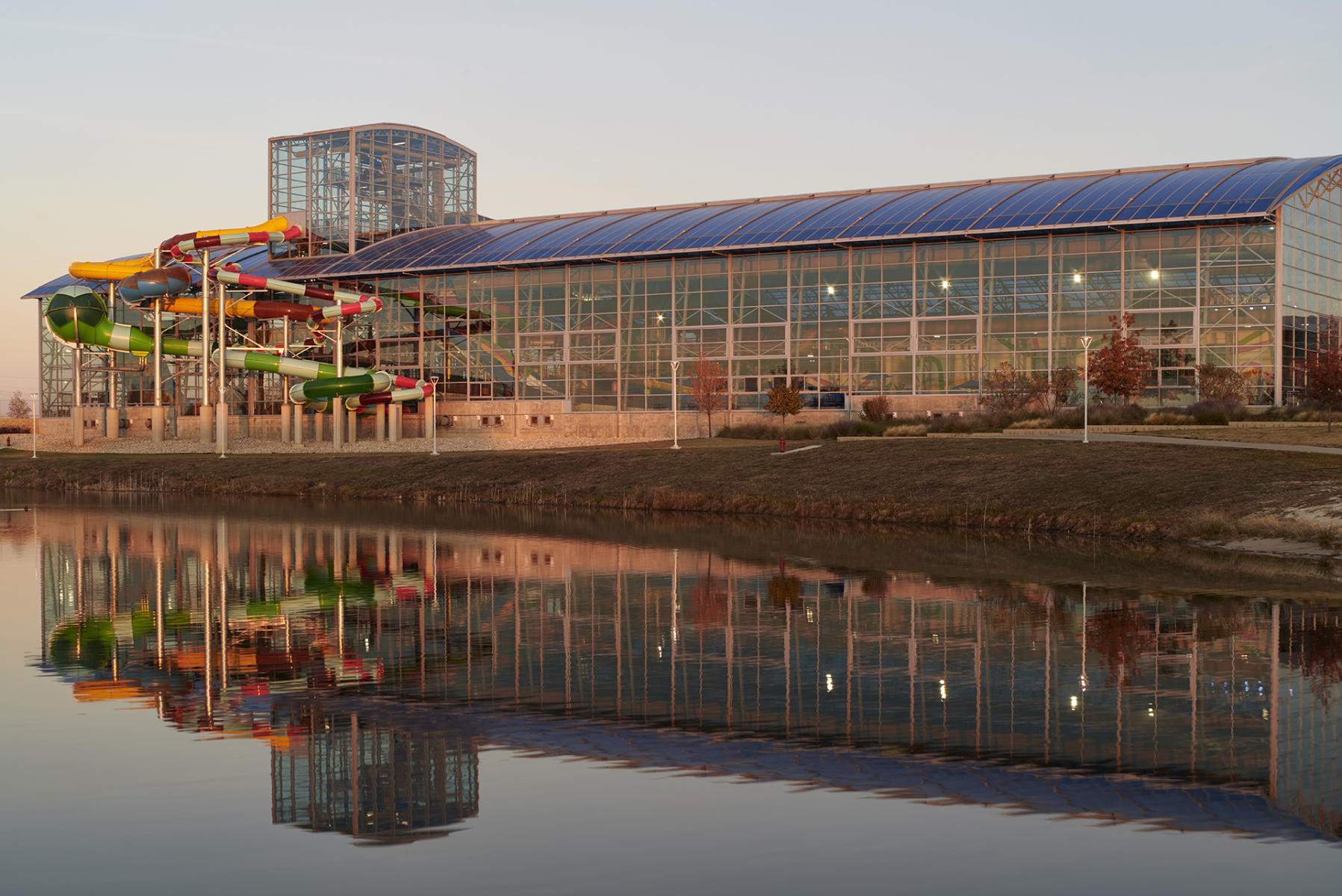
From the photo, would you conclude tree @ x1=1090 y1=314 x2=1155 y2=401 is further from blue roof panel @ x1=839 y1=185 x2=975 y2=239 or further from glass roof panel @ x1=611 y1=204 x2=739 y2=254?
glass roof panel @ x1=611 y1=204 x2=739 y2=254

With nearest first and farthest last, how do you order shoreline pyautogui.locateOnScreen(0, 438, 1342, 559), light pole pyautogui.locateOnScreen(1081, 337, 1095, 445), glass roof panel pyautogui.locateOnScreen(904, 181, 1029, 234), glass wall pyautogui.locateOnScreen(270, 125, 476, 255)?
shoreline pyautogui.locateOnScreen(0, 438, 1342, 559) → light pole pyautogui.locateOnScreen(1081, 337, 1095, 445) → glass roof panel pyautogui.locateOnScreen(904, 181, 1029, 234) → glass wall pyautogui.locateOnScreen(270, 125, 476, 255)

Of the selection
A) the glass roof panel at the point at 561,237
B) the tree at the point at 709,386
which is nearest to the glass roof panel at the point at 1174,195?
the tree at the point at 709,386

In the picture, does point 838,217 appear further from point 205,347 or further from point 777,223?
point 205,347

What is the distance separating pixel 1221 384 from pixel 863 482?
27781mm

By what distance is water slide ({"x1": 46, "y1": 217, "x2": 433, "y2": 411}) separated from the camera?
240ft

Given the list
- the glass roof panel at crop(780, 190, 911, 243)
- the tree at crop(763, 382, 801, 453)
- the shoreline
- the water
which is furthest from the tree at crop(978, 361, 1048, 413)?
the water

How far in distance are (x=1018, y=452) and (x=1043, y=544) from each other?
47.0ft

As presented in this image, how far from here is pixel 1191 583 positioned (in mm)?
24391

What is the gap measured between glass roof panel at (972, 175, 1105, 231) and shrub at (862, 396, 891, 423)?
10391 mm

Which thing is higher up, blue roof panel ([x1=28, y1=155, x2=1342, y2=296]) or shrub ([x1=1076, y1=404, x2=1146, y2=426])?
blue roof panel ([x1=28, y1=155, x2=1342, y2=296])

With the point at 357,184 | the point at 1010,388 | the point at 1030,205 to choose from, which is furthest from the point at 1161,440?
the point at 357,184

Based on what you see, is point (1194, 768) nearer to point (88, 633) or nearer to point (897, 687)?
point (897, 687)

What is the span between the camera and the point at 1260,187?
65.9 metres

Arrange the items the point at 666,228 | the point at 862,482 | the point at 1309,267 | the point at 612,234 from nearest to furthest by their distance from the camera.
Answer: the point at 862,482
the point at 1309,267
the point at 666,228
the point at 612,234
